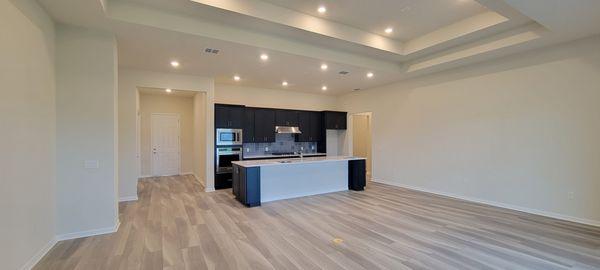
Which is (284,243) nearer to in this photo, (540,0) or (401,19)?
(401,19)

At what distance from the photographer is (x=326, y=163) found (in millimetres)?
6375

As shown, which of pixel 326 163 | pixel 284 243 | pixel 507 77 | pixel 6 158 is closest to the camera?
pixel 6 158

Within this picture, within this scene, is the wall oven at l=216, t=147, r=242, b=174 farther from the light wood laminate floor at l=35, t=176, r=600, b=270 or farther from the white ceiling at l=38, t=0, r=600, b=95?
the white ceiling at l=38, t=0, r=600, b=95

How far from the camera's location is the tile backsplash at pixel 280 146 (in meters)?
8.03

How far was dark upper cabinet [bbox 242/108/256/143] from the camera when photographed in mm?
7406

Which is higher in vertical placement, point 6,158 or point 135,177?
point 6,158

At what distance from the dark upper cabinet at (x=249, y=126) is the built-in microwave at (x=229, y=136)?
23 cm

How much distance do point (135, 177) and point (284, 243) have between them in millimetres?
4162

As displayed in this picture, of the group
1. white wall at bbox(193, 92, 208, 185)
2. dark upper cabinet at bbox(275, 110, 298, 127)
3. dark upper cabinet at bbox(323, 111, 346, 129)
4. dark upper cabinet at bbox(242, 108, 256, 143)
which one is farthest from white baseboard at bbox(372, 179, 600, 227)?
white wall at bbox(193, 92, 208, 185)

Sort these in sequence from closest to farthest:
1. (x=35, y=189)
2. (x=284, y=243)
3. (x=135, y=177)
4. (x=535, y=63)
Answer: (x=35, y=189) < (x=284, y=243) < (x=535, y=63) < (x=135, y=177)

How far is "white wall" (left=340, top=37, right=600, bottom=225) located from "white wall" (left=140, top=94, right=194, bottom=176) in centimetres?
666

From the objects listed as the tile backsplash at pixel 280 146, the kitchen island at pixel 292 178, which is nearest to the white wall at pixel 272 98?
the tile backsplash at pixel 280 146

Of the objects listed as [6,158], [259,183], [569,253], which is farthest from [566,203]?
[6,158]

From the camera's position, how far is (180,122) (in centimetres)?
867
